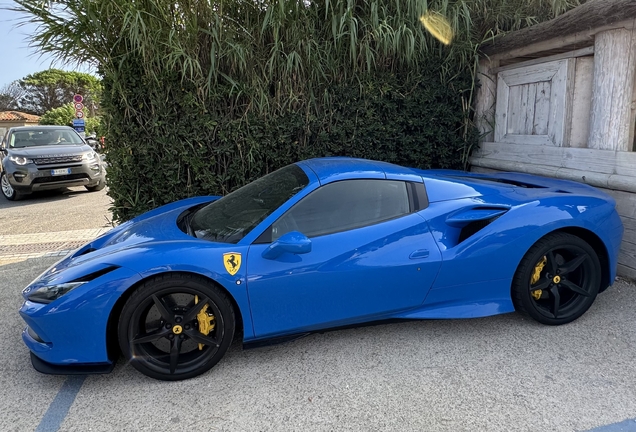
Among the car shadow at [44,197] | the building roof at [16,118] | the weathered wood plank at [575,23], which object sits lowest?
the car shadow at [44,197]

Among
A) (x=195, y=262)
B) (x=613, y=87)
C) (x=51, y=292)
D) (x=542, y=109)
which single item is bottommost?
(x=51, y=292)

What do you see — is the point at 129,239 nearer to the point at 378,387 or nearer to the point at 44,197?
the point at 378,387

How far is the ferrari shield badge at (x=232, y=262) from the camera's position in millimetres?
2387

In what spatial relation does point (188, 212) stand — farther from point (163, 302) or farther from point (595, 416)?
point (595, 416)

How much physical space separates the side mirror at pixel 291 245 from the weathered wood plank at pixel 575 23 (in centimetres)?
322

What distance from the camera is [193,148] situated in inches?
177

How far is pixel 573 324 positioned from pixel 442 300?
3.39ft

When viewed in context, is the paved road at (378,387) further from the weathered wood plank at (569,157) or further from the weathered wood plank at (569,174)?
the weathered wood plank at (569,157)

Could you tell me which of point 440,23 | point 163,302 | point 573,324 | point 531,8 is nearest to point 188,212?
point 163,302

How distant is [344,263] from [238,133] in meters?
2.53

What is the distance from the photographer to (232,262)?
94.3 inches

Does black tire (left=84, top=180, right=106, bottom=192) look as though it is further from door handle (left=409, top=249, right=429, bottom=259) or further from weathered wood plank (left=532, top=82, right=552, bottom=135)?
door handle (left=409, top=249, right=429, bottom=259)

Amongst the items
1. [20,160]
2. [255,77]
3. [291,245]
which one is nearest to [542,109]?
[255,77]

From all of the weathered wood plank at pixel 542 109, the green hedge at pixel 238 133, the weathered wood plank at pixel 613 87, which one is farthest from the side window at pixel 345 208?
the weathered wood plank at pixel 542 109
